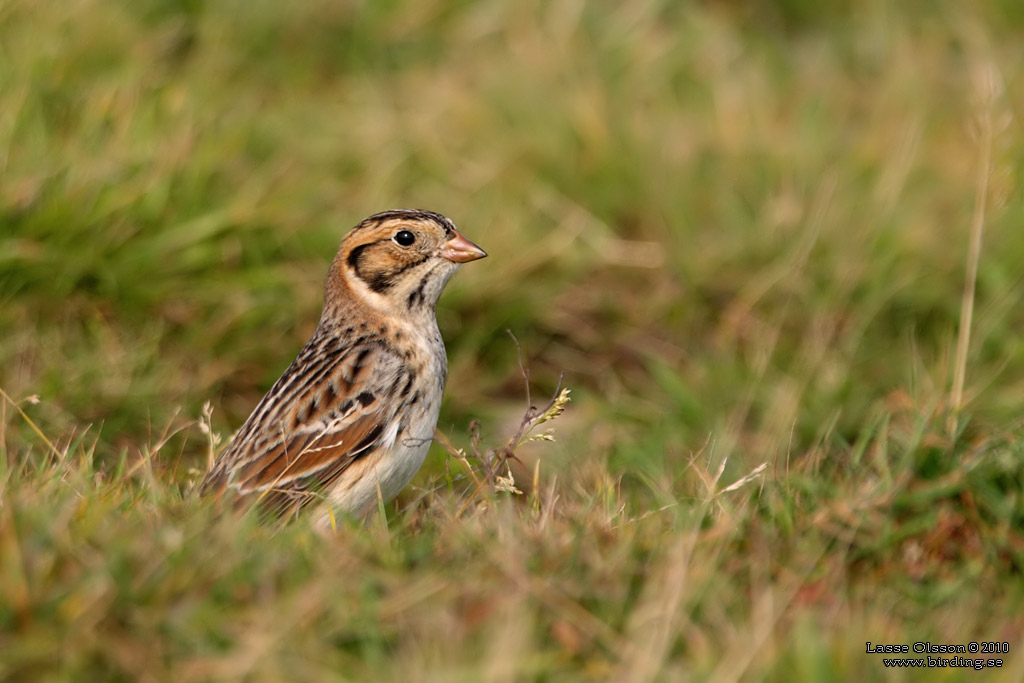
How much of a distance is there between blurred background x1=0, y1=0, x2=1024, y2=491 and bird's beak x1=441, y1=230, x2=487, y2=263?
3.26 ft

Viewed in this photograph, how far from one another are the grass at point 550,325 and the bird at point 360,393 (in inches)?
8.1

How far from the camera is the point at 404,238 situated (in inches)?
212

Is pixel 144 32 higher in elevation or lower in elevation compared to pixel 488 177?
higher

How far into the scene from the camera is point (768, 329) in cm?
724

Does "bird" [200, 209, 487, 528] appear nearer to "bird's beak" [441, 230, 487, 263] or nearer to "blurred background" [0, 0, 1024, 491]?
"bird's beak" [441, 230, 487, 263]

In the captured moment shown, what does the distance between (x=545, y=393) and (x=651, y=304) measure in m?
0.77

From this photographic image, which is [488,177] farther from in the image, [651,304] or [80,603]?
[80,603]

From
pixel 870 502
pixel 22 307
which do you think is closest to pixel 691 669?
pixel 870 502

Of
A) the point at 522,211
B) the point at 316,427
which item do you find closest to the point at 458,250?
the point at 316,427

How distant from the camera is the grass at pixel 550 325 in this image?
10.4 ft

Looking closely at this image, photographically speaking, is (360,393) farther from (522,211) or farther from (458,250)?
(522,211)

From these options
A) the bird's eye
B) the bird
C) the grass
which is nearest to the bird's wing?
the bird

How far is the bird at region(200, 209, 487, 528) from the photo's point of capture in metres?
4.68

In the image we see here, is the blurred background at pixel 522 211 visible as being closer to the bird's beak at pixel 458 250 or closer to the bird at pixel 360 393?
the bird at pixel 360 393
